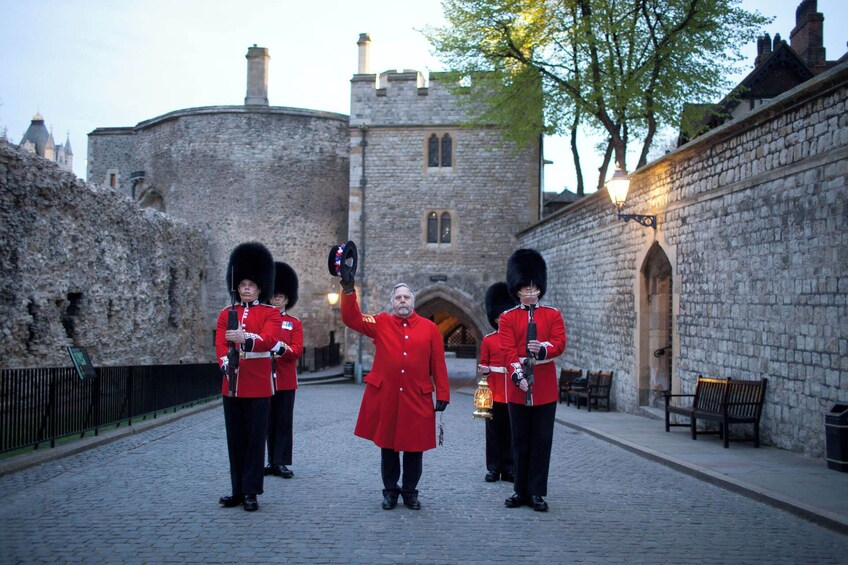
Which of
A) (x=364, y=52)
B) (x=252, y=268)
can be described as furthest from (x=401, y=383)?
(x=364, y=52)

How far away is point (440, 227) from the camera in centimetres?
2738

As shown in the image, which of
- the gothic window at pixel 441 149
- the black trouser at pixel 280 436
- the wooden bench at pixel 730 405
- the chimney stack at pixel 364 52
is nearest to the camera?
the black trouser at pixel 280 436

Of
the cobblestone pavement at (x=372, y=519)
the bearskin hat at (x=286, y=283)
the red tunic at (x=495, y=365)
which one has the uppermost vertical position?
the bearskin hat at (x=286, y=283)

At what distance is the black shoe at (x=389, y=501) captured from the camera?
6.61 m

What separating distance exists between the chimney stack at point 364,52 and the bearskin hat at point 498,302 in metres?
23.1

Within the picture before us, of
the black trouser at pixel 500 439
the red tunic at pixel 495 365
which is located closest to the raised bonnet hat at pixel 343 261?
the red tunic at pixel 495 365

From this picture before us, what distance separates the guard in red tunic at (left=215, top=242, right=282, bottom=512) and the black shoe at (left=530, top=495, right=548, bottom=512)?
7.04 feet

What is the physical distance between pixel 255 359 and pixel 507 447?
2.63 metres

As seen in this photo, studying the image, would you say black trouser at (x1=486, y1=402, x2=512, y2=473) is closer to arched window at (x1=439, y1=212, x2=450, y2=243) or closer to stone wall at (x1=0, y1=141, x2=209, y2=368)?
stone wall at (x1=0, y1=141, x2=209, y2=368)

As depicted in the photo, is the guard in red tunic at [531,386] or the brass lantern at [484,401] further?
the brass lantern at [484,401]

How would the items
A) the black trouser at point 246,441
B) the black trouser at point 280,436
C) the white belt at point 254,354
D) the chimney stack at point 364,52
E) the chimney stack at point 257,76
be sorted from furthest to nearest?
the chimney stack at point 257,76 < the chimney stack at point 364,52 < the black trouser at point 280,436 < the white belt at point 254,354 < the black trouser at point 246,441

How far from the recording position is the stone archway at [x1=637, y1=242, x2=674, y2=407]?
14.2m

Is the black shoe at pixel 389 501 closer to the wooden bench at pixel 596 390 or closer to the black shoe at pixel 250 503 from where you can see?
the black shoe at pixel 250 503

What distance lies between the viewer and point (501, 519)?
249 inches
